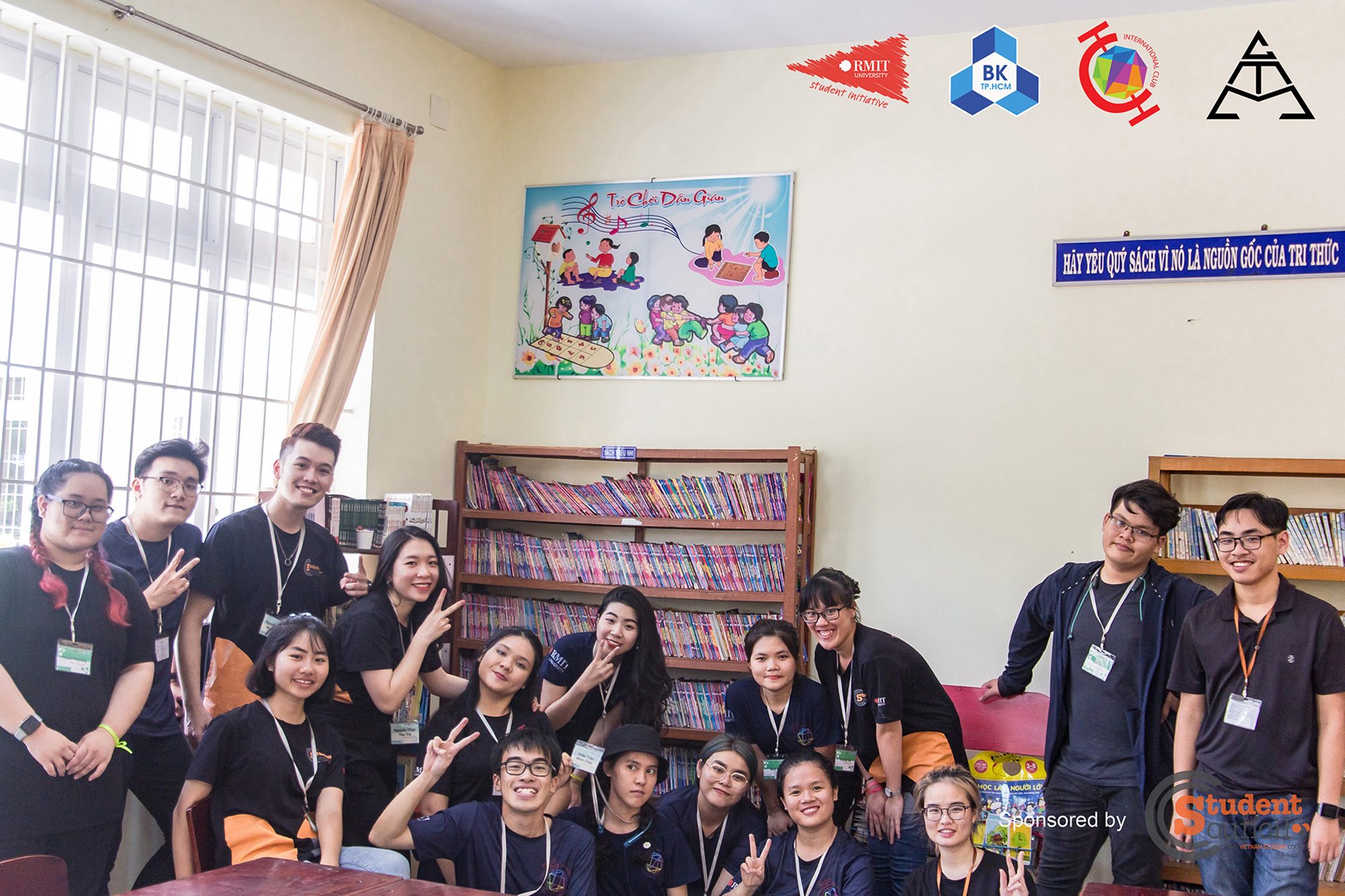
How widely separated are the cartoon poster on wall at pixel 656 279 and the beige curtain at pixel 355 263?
0.87 meters

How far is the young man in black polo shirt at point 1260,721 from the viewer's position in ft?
9.61

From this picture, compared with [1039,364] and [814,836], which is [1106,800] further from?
[1039,364]

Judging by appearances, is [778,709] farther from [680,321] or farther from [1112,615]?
[680,321]

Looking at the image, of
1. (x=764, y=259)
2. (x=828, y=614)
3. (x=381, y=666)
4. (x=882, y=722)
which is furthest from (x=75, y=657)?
(x=764, y=259)

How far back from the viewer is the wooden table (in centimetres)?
242

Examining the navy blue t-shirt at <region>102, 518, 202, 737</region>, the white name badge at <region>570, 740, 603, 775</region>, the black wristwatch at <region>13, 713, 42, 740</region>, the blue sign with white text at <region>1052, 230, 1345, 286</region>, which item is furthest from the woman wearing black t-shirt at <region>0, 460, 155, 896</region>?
the blue sign with white text at <region>1052, 230, 1345, 286</region>

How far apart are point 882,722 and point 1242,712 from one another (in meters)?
1.12

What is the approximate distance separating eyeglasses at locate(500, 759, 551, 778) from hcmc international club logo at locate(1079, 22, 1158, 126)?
11.7 feet

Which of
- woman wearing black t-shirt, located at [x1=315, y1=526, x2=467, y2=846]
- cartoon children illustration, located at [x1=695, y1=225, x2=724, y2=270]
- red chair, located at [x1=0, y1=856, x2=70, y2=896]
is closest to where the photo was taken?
red chair, located at [x1=0, y1=856, x2=70, y2=896]

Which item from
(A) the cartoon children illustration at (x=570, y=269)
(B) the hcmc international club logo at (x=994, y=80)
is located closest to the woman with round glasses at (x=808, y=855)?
(A) the cartoon children illustration at (x=570, y=269)

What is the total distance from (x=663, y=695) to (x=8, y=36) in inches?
126

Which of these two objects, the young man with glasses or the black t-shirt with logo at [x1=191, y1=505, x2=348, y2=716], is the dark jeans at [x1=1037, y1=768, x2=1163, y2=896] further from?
the black t-shirt with logo at [x1=191, y1=505, x2=348, y2=716]

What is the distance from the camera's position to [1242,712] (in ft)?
9.97

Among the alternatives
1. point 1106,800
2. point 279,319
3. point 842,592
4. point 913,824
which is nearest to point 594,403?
point 279,319
